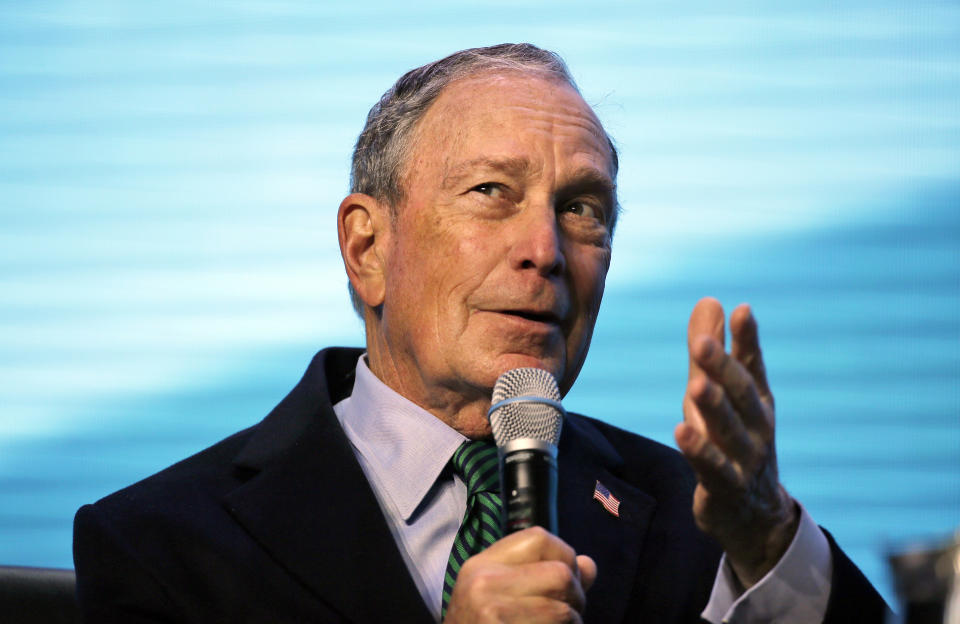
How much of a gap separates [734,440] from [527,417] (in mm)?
305

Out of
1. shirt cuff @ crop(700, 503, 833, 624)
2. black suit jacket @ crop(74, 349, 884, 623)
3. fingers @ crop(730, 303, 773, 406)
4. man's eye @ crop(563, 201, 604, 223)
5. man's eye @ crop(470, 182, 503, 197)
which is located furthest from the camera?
man's eye @ crop(563, 201, 604, 223)

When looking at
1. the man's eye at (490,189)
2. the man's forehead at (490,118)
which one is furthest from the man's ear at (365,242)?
the man's eye at (490,189)

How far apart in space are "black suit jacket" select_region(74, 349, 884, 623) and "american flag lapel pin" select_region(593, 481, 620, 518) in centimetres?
1

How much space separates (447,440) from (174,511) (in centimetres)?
59

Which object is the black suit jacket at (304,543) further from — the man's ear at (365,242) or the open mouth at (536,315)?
the open mouth at (536,315)

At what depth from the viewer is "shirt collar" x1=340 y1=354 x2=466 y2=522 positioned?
2.24m

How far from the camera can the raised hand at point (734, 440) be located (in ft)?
4.75

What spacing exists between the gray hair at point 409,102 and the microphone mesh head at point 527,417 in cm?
79

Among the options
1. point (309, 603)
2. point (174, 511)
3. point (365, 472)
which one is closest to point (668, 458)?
point (365, 472)

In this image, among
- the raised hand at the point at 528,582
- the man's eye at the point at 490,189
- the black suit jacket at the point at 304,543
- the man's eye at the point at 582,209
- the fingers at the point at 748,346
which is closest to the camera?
the raised hand at the point at 528,582

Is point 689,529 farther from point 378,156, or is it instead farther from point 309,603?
point 378,156

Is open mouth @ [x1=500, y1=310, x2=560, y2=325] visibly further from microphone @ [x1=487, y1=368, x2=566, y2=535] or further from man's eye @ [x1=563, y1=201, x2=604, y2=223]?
microphone @ [x1=487, y1=368, x2=566, y2=535]

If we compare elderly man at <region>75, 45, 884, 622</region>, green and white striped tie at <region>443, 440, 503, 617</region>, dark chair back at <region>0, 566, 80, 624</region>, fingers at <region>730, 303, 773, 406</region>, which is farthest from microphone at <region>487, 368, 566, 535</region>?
dark chair back at <region>0, 566, 80, 624</region>

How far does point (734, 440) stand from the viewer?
1512 millimetres
